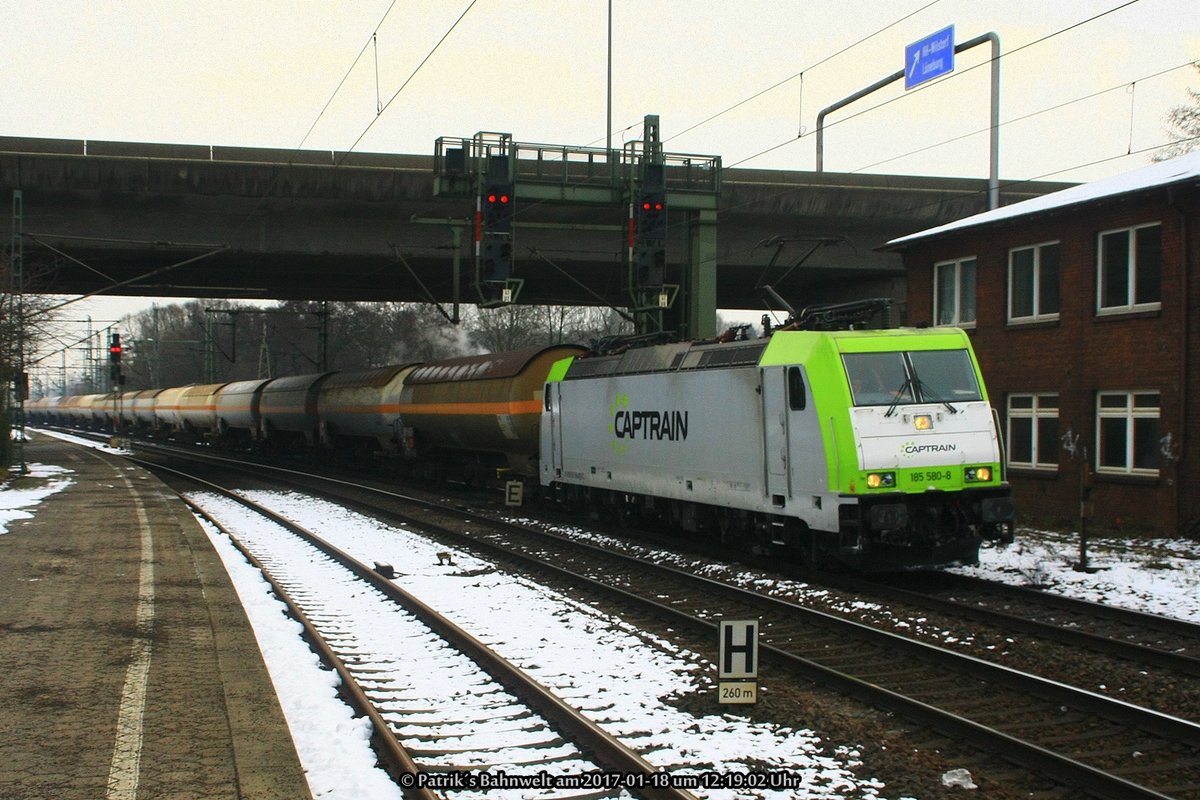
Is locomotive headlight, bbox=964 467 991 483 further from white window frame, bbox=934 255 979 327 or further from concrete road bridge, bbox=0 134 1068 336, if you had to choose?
concrete road bridge, bbox=0 134 1068 336

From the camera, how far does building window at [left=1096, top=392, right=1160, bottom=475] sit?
17.7 metres

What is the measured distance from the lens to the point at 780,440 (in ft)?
42.9

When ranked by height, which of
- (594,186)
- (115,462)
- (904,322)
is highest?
(594,186)

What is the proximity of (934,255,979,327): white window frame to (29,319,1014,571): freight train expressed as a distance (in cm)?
726

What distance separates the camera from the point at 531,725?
7098mm

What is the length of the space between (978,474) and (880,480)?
1251mm

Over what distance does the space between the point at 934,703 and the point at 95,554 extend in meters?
11.7

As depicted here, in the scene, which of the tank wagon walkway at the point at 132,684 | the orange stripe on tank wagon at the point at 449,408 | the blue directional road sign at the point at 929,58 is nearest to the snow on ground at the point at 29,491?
the tank wagon walkway at the point at 132,684

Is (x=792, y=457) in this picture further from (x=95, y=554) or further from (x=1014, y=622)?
(x=95, y=554)

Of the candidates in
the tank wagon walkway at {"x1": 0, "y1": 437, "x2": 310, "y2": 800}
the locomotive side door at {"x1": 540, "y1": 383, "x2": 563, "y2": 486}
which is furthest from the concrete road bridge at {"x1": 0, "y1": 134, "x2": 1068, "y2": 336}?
the tank wagon walkway at {"x1": 0, "y1": 437, "x2": 310, "y2": 800}

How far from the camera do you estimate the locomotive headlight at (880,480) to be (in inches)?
468

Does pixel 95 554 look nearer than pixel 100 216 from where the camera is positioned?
Yes

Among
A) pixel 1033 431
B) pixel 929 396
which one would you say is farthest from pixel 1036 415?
pixel 929 396

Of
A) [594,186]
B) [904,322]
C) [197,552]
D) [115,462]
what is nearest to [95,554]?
[197,552]
